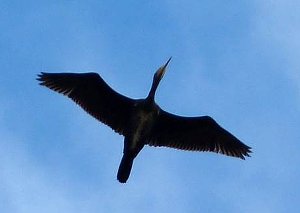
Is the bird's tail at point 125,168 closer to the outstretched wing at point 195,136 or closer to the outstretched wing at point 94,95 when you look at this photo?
the outstretched wing at point 94,95

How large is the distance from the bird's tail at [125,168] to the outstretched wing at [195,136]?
1.04 m

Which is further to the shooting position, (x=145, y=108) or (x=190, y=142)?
(x=190, y=142)

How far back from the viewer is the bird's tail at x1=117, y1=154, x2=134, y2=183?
50.8 feet

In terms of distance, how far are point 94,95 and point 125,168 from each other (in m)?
1.89

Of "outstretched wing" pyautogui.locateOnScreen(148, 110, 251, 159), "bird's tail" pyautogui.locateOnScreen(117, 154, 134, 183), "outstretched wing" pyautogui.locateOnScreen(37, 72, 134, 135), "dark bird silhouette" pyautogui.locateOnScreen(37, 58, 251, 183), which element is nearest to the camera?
"bird's tail" pyautogui.locateOnScreen(117, 154, 134, 183)

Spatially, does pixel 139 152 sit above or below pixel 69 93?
below

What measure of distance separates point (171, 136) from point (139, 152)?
1168 millimetres

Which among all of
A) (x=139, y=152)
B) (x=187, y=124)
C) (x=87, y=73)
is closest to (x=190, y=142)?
(x=187, y=124)

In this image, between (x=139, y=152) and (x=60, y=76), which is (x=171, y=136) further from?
(x=60, y=76)

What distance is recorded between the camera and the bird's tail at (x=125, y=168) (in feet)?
50.8

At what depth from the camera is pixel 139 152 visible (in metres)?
15.8

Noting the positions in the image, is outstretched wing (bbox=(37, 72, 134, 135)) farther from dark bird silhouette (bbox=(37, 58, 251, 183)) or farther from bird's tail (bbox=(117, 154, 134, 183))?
bird's tail (bbox=(117, 154, 134, 183))

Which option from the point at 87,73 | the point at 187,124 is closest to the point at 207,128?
the point at 187,124

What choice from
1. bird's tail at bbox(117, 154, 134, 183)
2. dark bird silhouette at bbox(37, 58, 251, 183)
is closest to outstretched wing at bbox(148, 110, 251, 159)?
dark bird silhouette at bbox(37, 58, 251, 183)
